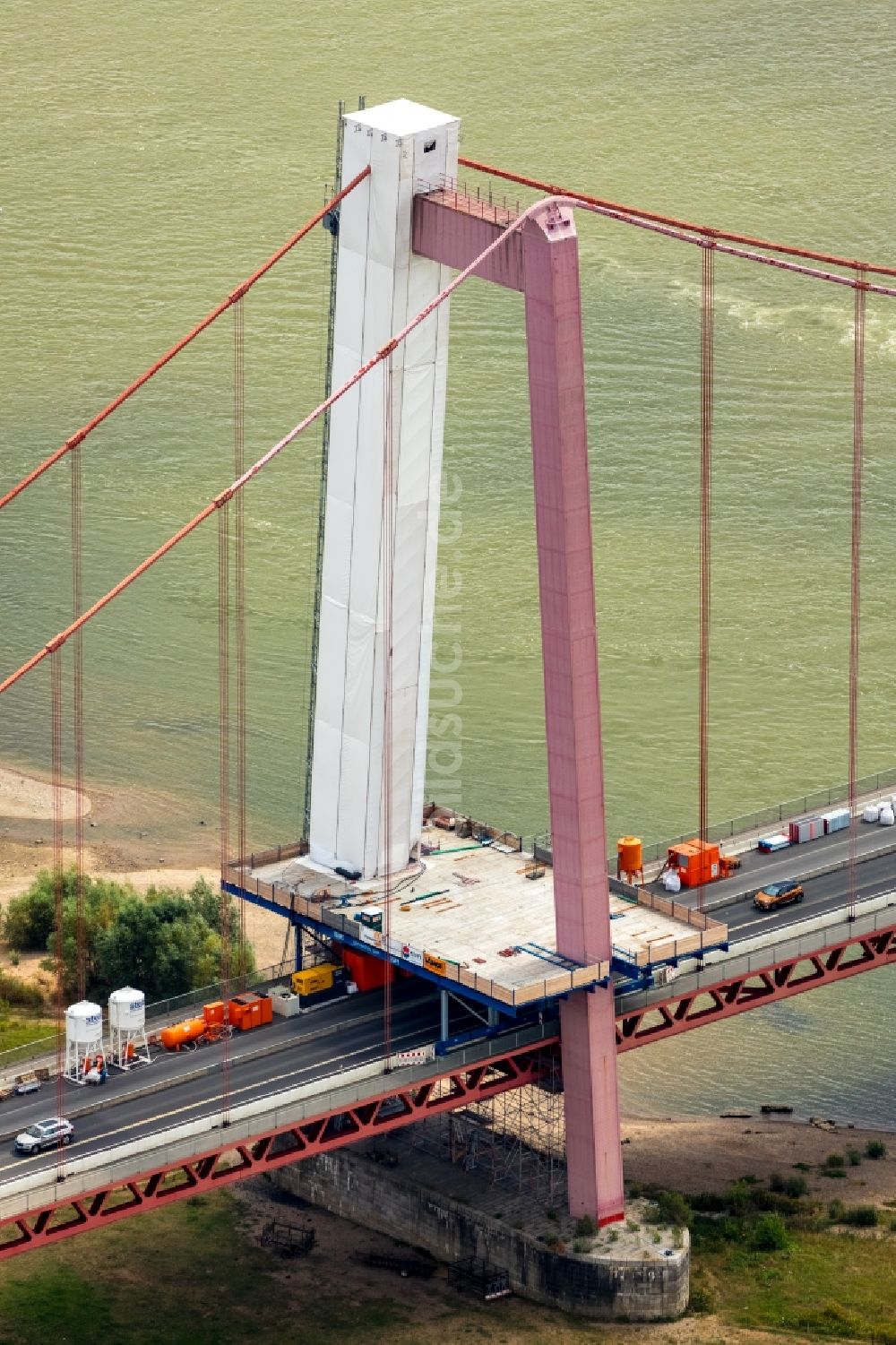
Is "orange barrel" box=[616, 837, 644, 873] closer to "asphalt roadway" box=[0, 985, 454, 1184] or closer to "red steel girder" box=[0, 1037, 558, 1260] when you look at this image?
"red steel girder" box=[0, 1037, 558, 1260]

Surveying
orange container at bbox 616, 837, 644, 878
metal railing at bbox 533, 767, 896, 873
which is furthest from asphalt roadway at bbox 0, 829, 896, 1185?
metal railing at bbox 533, 767, 896, 873

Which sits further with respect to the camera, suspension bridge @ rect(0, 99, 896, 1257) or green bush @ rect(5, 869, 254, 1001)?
green bush @ rect(5, 869, 254, 1001)

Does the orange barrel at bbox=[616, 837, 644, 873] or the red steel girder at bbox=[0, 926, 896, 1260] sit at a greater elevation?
the orange barrel at bbox=[616, 837, 644, 873]

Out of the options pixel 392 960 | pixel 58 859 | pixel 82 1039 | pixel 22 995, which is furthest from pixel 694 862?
pixel 22 995

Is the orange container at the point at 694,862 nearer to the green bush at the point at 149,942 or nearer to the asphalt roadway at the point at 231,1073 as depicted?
the asphalt roadway at the point at 231,1073

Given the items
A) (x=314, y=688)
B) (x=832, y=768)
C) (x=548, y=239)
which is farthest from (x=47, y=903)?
(x=548, y=239)

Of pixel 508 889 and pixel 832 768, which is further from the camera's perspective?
pixel 832 768

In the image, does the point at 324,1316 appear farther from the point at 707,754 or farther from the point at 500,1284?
the point at 707,754
